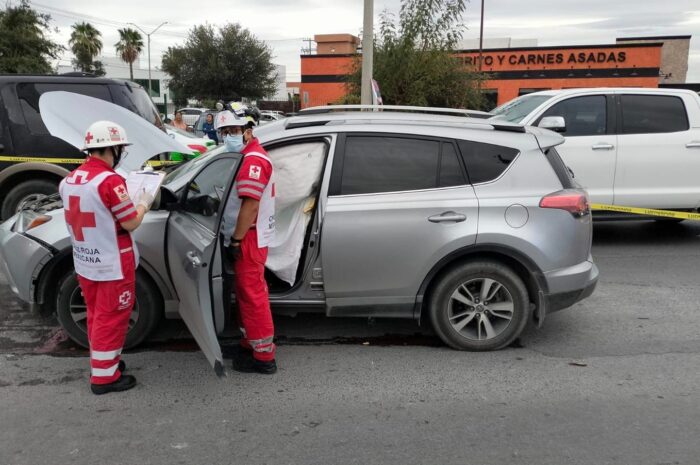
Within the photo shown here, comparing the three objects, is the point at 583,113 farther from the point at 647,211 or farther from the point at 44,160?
the point at 44,160

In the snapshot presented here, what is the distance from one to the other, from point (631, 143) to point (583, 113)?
27.0 inches

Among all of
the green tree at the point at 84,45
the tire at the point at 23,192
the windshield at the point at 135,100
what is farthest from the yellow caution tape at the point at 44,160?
the green tree at the point at 84,45

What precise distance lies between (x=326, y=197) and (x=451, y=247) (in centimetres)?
95

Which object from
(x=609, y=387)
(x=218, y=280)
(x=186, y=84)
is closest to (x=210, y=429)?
(x=218, y=280)

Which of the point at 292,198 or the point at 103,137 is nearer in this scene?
the point at 103,137

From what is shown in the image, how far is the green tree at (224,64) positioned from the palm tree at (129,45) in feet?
66.2

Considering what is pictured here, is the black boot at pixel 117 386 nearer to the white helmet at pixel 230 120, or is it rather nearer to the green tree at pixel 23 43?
the white helmet at pixel 230 120

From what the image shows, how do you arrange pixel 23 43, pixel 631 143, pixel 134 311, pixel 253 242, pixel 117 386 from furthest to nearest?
pixel 23 43 → pixel 631 143 → pixel 134 311 → pixel 253 242 → pixel 117 386

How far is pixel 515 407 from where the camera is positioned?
3.79 meters

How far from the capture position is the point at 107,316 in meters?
3.86

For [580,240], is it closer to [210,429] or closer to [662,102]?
[210,429]

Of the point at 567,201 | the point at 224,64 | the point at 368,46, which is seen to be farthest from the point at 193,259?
the point at 224,64

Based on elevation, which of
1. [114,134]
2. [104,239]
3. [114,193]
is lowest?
[104,239]

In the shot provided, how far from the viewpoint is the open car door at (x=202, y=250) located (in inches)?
143
